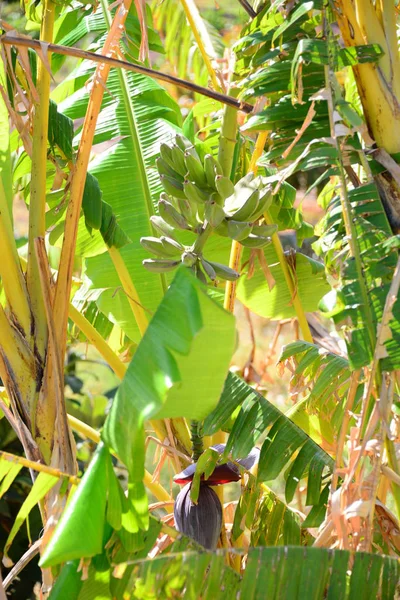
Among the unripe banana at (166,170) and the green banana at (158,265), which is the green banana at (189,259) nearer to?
the green banana at (158,265)

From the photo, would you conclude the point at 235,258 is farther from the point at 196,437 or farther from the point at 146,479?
the point at 146,479

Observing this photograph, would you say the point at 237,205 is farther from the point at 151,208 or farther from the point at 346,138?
the point at 151,208

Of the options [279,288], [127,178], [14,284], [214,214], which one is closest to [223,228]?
[214,214]

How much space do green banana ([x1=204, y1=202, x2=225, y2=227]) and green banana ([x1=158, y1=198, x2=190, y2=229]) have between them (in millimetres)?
66

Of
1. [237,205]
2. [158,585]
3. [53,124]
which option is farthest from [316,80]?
[158,585]

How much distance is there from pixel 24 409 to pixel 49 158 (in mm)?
540

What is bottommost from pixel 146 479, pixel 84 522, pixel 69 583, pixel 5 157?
pixel 146 479

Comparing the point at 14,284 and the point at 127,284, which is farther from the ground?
the point at 14,284

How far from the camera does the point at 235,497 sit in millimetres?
3627

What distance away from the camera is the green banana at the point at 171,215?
1001 millimetres

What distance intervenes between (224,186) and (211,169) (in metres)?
0.06

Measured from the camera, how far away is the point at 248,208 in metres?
0.96

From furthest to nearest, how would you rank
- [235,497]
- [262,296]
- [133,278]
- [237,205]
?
1. [235,497]
2. [262,296]
3. [133,278]
4. [237,205]

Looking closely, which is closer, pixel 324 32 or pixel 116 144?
pixel 324 32
